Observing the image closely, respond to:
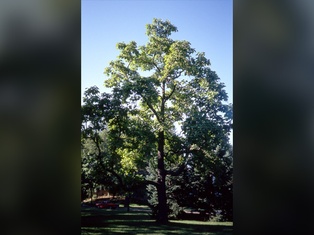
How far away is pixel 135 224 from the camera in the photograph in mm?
3586

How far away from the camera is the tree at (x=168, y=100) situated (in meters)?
3.75

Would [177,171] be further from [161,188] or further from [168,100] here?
[168,100]

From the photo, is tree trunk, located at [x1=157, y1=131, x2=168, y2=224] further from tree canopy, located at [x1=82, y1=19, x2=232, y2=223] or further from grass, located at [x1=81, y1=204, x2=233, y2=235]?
grass, located at [x1=81, y1=204, x2=233, y2=235]

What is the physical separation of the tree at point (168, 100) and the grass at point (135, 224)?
0.17m

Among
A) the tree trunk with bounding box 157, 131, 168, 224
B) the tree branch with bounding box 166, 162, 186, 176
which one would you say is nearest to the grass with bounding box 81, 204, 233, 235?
the tree trunk with bounding box 157, 131, 168, 224

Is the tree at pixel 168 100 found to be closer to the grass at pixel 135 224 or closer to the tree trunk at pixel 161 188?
the tree trunk at pixel 161 188

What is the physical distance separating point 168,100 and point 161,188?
1257 millimetres

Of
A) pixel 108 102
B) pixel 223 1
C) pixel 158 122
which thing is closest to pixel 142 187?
pixel 158 122

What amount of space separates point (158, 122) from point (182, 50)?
1.14m

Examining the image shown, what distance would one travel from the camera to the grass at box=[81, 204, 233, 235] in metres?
3.47

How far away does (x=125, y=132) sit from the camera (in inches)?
149
